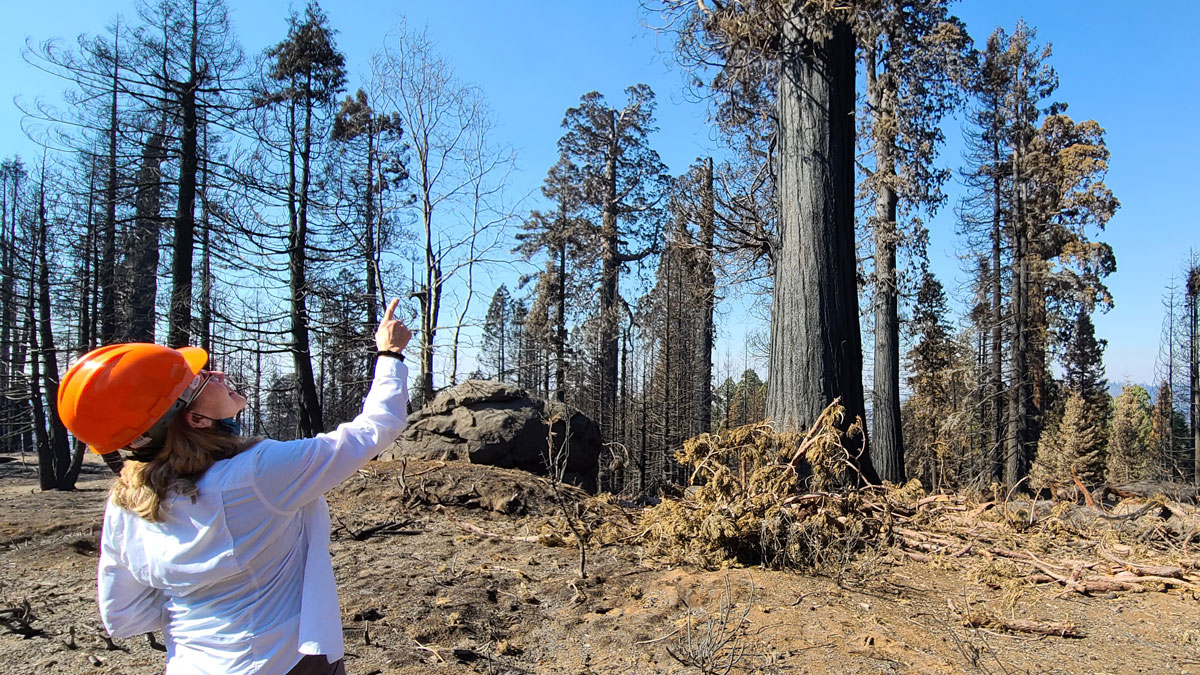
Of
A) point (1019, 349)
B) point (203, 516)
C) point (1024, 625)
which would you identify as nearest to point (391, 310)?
point (203, 516)

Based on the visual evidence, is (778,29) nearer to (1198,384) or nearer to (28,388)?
(28,388)

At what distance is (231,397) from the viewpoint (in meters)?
1.92

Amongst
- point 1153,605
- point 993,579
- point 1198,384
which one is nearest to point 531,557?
point 993,579

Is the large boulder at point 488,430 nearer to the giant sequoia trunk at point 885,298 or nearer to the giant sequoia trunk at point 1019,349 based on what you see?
the giant sequoia trunk at point 885,298

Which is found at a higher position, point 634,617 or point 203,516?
point 203,516

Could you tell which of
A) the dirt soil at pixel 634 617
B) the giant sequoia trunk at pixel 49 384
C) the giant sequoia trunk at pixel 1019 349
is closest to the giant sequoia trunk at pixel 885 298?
the dirt soil at pixel 634 617

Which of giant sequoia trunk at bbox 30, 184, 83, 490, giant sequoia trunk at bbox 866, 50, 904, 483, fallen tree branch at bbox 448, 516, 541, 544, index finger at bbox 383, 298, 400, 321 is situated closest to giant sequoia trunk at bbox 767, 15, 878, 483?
fallen tree branch at bbox 448, 516, 541, 544

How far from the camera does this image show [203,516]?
1.74m

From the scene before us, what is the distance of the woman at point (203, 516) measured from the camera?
1715 millimetres

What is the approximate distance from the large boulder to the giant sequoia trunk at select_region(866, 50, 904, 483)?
5914 mm

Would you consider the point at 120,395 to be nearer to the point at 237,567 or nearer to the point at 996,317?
the point at 237,567

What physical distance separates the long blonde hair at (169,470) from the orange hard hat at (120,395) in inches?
1.9

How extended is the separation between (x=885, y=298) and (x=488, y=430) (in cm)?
809

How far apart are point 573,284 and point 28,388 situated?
15099mm
